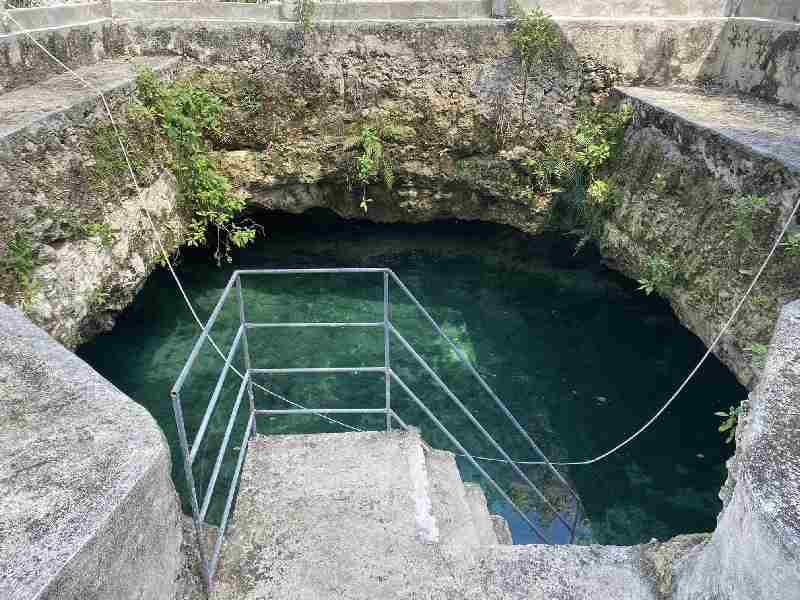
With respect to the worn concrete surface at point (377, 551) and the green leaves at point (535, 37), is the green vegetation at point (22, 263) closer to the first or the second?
the worn concrete surface at point (377, 551)

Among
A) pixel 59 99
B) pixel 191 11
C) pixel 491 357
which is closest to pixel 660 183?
pixel 491 357

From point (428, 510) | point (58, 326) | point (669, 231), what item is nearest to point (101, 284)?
point (58, 326)

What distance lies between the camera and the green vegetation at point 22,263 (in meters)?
4.48

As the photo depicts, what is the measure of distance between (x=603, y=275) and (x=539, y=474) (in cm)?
388

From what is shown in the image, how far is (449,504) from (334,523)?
72 centimetres

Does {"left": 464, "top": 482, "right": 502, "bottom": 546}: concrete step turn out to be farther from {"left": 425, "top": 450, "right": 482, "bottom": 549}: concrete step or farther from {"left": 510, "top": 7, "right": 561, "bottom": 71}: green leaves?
{"left": 510, "top": 7, "right": 561, "bottom": 71}: green leaves

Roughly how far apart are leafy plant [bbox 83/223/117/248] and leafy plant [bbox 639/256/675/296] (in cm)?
514

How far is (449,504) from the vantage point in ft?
11.3

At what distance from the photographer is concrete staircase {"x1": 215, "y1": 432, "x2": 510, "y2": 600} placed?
2771 mm

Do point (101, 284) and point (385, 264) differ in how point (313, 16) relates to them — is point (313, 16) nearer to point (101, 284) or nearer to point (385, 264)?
point (385, 264)

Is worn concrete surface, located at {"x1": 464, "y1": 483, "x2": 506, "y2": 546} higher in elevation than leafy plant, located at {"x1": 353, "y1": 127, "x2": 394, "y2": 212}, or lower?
lower

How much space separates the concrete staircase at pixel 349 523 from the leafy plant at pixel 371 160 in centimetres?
532

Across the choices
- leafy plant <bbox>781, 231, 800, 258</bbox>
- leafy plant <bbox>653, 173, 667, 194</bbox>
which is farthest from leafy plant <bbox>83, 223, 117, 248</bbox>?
leafy plant <bbox>781, 231, 800, 258</bbox>

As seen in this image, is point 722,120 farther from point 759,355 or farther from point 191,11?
point 191,11
